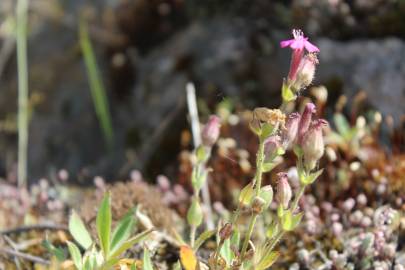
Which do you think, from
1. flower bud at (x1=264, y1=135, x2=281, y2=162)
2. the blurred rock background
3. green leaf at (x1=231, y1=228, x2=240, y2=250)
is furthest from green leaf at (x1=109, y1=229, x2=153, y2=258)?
the blurred rock background

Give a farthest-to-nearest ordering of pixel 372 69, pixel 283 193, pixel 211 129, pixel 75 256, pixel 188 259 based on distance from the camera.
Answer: pixel 372 69
pixel 211 129
pixel 188 259
pixel 75 256
pixel 283 193

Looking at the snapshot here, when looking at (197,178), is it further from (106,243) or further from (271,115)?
(271,115)

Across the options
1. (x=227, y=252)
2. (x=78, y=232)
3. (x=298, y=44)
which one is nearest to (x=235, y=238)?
(x=227, y=252)

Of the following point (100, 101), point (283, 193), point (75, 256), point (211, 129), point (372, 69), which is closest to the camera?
point (283, 193)

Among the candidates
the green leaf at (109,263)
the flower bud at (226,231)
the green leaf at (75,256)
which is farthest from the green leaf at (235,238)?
the green leaf at (75,256)

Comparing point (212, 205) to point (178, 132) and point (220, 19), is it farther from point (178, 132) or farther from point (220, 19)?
point (220, 19)

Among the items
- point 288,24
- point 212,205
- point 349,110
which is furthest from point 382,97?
point 212,205

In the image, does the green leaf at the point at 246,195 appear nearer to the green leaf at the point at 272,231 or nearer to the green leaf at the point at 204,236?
the green leaf at the point at 272,231
